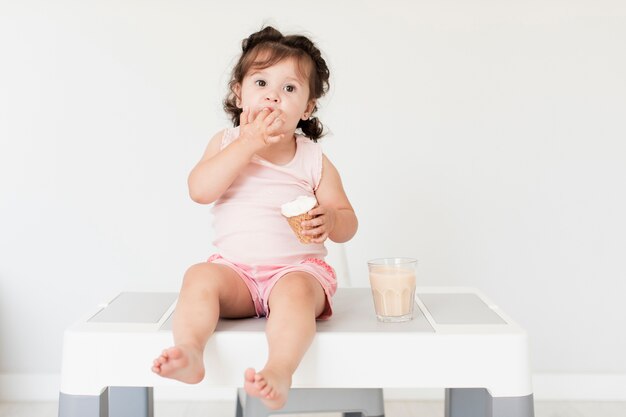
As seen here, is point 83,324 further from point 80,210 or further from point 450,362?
point 80,210

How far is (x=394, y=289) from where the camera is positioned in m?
1.20

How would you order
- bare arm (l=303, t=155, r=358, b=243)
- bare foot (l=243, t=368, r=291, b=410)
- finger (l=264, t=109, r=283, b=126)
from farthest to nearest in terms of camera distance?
finger (l=264, t=109, r=283, b=126)
bare arm (l=303, t=155, r=358, b=243)
bare foot (l=243, t=368, r=291, b=410)

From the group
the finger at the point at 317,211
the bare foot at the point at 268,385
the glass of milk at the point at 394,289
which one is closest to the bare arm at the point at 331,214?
the finger at the point at 317,211

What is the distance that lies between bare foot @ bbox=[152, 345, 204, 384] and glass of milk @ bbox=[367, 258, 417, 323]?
30 cm

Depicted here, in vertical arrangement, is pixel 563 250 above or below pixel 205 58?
below

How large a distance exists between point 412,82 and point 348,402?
45.2 inches

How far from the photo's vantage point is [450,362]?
1114mm

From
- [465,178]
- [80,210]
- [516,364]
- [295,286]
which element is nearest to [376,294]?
[295,286]

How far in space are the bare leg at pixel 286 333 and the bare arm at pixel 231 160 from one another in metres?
0.20

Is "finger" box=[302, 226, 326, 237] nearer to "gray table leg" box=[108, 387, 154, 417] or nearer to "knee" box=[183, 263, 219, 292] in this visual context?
"knee" box=[183, 263, 219, 292]

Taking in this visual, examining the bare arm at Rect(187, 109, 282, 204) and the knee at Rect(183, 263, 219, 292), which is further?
the bare arm at Rect(187, 109, 282, 204)

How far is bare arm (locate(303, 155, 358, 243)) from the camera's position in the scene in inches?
47.7

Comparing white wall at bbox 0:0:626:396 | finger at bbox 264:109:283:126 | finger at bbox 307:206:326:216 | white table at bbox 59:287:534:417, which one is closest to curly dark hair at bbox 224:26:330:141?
finger at bbox 264:109:283:126

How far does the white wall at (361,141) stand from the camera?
236 cm
